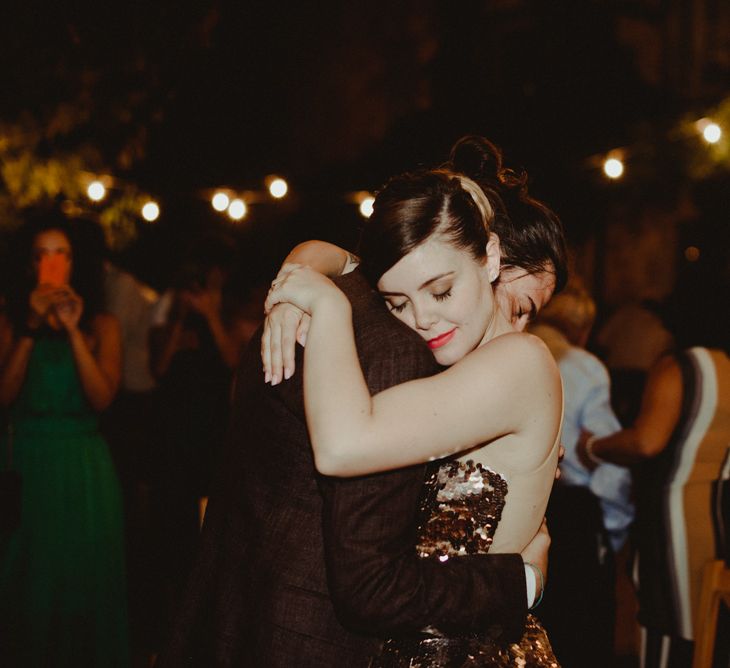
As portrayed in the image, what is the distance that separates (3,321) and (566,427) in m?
2.79

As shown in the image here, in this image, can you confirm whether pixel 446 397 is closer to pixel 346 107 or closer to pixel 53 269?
pixel 53 269

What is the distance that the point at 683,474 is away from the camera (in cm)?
353

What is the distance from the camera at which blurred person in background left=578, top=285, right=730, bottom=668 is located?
3.44 m

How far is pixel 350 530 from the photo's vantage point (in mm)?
1328

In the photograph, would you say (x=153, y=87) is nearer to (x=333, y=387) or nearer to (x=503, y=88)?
(x=333, y=387)

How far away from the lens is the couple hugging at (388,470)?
1360 mm

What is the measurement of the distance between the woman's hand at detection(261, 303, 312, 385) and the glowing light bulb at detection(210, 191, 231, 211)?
5823mm

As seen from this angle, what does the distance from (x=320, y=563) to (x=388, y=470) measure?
0.22 meters

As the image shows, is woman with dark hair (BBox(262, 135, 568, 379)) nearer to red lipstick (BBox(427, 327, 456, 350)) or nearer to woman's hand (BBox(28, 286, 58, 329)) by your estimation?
red lipstick (BBox(427, 327, 456, 350))

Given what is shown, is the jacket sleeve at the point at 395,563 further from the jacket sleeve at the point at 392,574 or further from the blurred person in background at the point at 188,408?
the blurred person in background at the point at 188,408

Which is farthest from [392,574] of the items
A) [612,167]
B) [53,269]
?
[612,167]

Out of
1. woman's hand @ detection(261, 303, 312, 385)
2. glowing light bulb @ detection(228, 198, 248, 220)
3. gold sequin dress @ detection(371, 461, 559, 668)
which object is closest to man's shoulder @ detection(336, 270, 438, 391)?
woman's hand @ detection(261, 303, 312, 385)

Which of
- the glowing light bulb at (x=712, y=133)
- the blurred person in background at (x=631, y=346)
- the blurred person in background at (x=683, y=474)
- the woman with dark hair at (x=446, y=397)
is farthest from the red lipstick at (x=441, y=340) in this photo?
the glowing light bulb at (x=712, y=133)

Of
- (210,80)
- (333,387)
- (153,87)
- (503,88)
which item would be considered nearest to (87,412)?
(333,387)
